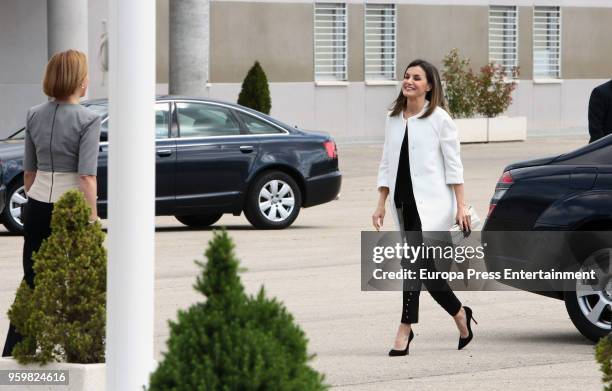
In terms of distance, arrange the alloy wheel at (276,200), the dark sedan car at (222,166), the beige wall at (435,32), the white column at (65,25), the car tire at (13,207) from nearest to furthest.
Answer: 1. the car tire at (13,207)
2. the dark sedan car at (222,166)
3. the alloy wheel at (276,200)
4. the white column at (65,25)
5. the beige wall at (435,32)

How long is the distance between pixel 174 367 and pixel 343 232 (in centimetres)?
1297

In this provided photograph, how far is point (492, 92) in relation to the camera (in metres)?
35.3

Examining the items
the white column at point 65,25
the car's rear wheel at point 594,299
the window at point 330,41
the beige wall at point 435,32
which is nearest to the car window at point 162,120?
the car's rear wheel at point 594,299

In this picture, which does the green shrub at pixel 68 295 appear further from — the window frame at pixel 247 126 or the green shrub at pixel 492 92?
the green shrub at pixel 492 92

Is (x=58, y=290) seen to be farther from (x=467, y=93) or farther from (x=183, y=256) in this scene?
(x=467, y=93)

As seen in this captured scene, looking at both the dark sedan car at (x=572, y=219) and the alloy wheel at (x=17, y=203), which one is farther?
the alloy wheel at (x=17, y=203)

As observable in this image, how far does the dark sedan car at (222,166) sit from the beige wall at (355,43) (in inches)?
724

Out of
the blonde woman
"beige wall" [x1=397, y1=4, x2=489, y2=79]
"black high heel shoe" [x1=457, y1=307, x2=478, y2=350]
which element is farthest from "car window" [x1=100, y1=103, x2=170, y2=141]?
"beige wall" [x1=397, y1=4, x2=489, y2=79]

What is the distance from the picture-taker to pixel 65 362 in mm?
6711

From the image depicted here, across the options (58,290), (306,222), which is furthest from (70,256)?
(306,222)

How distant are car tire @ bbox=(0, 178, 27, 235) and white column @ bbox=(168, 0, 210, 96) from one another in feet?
30.2

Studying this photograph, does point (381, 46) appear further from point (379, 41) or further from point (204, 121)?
point (204, 121)

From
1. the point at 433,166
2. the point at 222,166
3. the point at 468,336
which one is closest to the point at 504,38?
the point at 222,166

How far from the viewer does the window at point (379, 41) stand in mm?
36656
